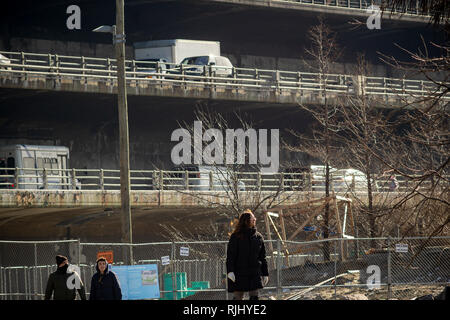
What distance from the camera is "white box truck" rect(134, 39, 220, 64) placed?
140 feet

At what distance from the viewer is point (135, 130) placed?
44719mm

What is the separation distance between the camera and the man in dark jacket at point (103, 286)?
13852 millimetres

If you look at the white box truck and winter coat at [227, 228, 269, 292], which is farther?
the white box truck

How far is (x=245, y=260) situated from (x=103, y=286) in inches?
105

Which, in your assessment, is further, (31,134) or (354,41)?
(354,41)

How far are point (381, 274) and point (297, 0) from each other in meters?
32.3

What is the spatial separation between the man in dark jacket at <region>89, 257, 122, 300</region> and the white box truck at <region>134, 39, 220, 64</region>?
1152 inches

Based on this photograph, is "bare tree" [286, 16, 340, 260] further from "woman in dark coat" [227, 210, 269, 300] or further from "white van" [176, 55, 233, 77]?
"woman in dark coat" [227, 210, 269, 300]

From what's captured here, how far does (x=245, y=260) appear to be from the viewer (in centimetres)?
1266

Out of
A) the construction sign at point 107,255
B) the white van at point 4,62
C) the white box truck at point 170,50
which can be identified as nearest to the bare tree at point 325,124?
the construction sign at point 107,255

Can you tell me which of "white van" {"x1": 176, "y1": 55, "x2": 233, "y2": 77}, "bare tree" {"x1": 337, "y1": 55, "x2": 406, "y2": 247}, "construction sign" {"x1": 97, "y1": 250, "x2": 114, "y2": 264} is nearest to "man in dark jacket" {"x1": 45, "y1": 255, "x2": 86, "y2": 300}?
"construction sign" {"x1": 97, "y1": 250, "x2": 114, "y2": 264}

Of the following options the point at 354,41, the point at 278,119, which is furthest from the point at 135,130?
the point at 354,41

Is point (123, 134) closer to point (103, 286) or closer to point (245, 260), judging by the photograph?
point (103, 286)
